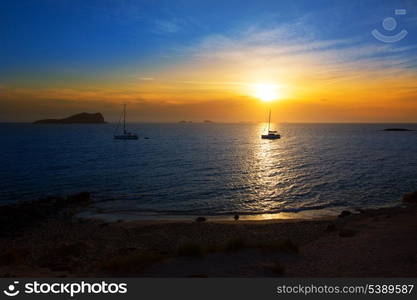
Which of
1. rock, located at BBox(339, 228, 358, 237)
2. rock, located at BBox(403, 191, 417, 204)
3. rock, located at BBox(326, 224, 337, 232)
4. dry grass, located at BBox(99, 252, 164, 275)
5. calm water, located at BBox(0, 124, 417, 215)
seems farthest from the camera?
calm water, located at BBox(0, 124, 417, 215)

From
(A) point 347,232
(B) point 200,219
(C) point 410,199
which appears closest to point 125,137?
(B) point 200,219

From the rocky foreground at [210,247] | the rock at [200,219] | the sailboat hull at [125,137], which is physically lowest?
the rock at [200,219]

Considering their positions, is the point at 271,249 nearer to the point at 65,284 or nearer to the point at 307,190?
the point at 65,284

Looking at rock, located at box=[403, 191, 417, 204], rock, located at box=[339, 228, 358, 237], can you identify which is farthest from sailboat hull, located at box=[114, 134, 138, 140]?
rock, located at box=[339, 228, 358, 237]

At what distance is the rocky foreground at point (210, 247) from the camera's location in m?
10.7

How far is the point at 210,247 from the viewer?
1248 cm

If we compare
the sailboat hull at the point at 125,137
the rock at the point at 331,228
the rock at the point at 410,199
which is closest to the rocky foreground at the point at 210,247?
the rock at the point at 331,228

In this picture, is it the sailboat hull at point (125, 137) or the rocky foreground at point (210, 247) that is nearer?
the rocky foreground at point (210, 247)

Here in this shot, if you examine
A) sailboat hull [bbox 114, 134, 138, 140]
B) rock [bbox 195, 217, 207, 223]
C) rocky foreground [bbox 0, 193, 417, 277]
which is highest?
sailboat hull [bbox 114, 134, 138, 140]

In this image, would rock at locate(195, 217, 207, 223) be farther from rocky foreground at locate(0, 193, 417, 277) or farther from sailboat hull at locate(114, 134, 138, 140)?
sailboat hull at locate(114, 134, 138, 140)

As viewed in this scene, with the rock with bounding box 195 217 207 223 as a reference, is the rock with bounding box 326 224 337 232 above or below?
above

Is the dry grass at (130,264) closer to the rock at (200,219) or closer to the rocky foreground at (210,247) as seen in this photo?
the rocky foreground at (210,247)

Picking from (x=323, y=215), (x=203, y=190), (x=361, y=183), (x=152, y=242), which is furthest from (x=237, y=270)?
(x=361, y=183)

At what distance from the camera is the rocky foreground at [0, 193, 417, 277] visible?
10680 mm
